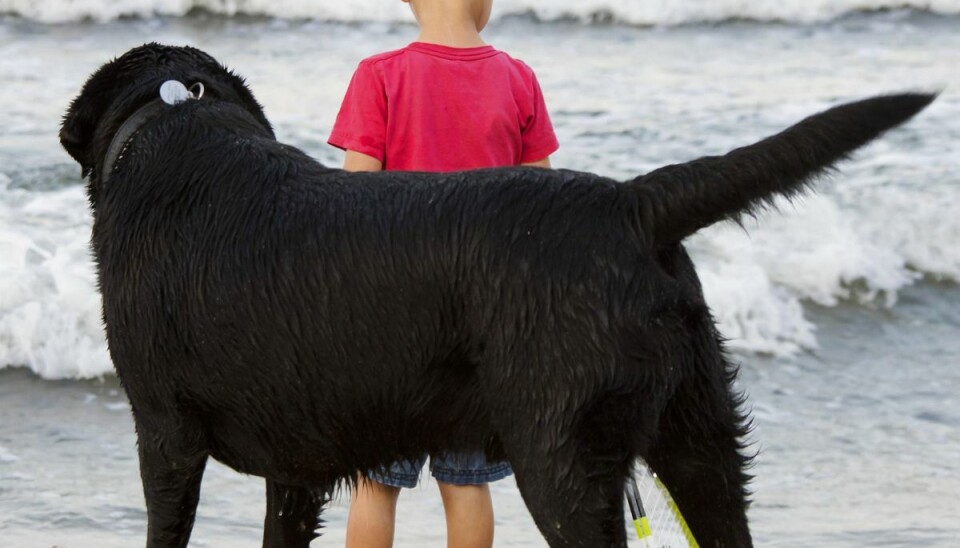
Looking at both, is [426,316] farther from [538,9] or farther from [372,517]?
[538,9]

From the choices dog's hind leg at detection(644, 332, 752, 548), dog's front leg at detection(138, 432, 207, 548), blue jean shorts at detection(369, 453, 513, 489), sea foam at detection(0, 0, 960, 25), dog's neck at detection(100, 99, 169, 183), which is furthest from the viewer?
sea foam at detection(0, 0, 960, 25)

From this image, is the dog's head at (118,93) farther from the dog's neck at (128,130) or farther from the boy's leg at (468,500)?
the boy's leg at (468,500)

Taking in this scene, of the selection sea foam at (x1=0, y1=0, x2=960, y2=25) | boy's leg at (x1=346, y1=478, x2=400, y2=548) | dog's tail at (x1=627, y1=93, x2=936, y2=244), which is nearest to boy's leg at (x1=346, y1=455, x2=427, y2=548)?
boy's leg at (x1=346, y1=478, x2=400, y2=548)

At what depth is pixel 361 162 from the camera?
3.47 m

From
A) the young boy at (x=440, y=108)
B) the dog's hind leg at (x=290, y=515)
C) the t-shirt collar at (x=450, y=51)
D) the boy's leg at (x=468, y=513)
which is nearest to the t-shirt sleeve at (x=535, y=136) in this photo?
the young boy at (x=440, y=108)

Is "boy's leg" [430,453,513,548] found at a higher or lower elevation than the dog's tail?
lower

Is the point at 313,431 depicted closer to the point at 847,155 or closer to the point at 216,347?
the point at 216,347

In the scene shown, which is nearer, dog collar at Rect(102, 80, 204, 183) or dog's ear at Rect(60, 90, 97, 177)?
dog collar at Rect(102, 80, 204, 183)

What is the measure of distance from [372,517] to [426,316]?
3.90 feet

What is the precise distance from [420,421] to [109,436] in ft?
10.1

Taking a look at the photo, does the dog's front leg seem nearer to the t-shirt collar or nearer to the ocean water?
the t-shirt collar

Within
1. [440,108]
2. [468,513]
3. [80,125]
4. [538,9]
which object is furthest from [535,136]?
[538,9]

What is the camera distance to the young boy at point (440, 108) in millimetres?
3486

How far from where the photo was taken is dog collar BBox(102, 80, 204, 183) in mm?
3141
